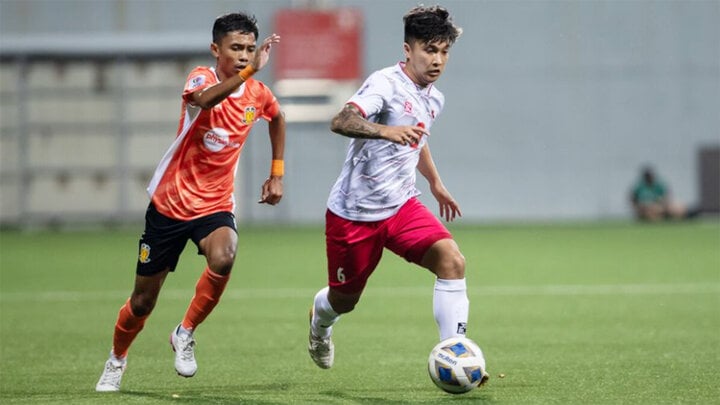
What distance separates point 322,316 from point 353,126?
1.68 m

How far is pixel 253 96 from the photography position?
7.87 meters

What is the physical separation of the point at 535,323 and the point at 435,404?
447 centimetres

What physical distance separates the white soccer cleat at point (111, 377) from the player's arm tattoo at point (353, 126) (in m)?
2.03

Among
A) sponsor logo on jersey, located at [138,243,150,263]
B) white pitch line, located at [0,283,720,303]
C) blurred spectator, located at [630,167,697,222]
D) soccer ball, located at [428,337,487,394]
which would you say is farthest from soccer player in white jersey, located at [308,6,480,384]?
blurred spectator, located at [630,167,697,222]

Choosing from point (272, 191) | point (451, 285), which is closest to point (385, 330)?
point (272, 191)

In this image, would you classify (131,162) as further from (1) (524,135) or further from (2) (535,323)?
(2) (535,323)

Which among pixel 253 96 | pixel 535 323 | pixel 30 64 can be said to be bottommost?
pixel 30 64

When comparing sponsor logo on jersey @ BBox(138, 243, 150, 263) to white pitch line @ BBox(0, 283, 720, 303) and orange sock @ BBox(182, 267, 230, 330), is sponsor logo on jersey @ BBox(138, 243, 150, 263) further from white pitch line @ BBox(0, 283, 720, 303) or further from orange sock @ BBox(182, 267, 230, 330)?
white pitch line @ BBox(0, 283, 720, 303)

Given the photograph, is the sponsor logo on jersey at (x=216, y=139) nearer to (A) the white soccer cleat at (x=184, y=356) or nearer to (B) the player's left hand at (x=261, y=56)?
(B) the player's left hand at (x=261, y=56)

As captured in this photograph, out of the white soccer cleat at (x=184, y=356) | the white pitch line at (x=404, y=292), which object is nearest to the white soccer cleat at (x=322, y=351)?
A: the white soccer cleat at (x=184, y=356)

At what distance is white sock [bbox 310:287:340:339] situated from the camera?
794cm

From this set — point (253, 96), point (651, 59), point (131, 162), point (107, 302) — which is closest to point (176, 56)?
point (131, 162)

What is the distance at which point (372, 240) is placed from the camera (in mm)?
7430

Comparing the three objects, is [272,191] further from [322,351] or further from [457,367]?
[457,367]
